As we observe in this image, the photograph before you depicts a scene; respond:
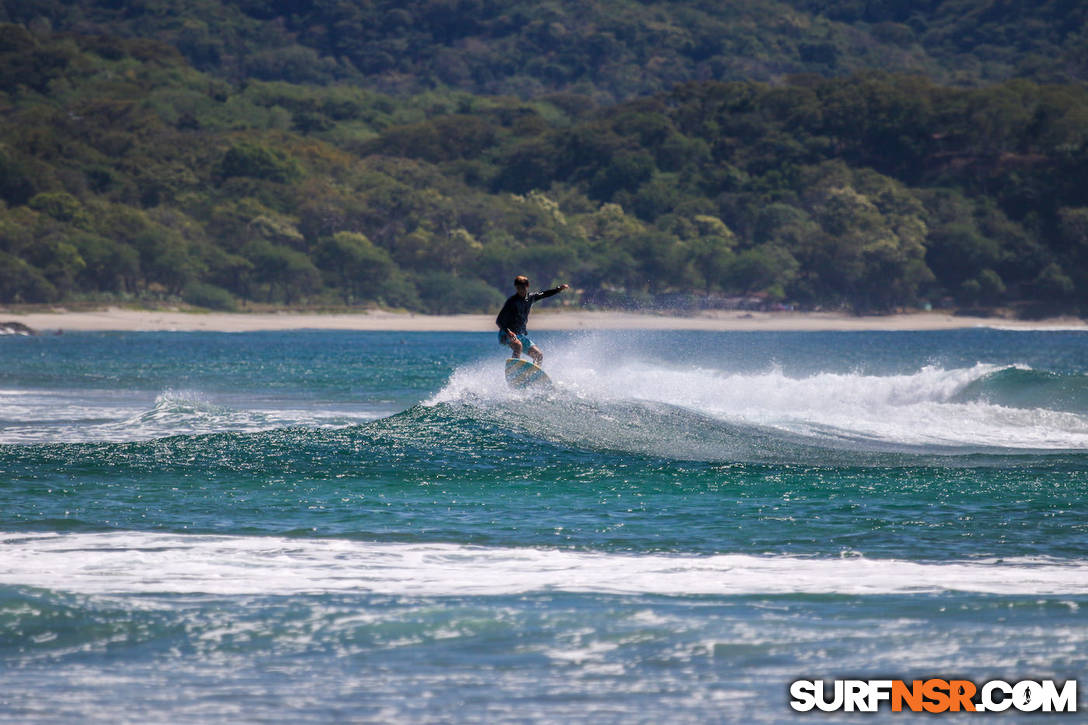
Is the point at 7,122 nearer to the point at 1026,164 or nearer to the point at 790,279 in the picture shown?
the point at 790,279

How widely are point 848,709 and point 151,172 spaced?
130 metres

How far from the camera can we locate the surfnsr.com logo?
295 inches

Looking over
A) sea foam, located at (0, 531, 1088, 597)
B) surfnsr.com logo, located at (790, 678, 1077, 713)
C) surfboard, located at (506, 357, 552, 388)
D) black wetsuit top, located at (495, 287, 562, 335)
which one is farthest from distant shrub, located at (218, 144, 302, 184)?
surfnsr.com logo, located at (790, 678, 1077, 713)

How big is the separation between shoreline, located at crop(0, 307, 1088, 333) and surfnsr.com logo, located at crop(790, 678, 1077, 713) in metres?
76.9

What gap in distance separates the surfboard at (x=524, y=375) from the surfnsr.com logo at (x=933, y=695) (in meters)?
13.0

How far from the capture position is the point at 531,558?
11.1 meters

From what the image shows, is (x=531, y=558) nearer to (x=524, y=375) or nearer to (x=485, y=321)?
(x=524, y=375)

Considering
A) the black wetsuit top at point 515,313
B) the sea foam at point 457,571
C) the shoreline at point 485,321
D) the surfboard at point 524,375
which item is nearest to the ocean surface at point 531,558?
the sea foam at point 457,571

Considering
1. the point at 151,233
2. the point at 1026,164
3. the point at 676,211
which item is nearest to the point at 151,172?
the point at 151,233

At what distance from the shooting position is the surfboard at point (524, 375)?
20594 mm

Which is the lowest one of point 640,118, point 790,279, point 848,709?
point 848,709

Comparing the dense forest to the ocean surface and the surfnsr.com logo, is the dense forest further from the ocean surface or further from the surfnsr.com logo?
the surfnsr.com logo

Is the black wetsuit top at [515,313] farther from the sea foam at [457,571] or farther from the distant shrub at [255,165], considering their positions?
the distant shrub at [255,165]

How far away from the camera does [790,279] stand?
397 feet
